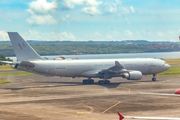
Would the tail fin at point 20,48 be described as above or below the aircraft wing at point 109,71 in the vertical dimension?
above

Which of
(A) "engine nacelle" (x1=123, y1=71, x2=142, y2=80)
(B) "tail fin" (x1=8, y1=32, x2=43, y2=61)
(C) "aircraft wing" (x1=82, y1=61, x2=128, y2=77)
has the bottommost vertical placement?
(A) "engine nacelle" (x1=123, y1=71, x2=142, y2=80)

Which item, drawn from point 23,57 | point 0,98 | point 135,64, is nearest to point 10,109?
point 0,98

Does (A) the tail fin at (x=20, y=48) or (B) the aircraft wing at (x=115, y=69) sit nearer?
(A) the tail fin at (x=20, y=48)

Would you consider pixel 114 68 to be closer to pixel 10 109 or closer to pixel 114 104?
pixel 114 104

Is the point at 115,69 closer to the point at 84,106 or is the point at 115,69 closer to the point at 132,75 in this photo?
the point at 132,75

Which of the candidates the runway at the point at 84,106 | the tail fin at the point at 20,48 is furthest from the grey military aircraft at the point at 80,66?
the runway at the point at 84,106

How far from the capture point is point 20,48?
47.0 metres

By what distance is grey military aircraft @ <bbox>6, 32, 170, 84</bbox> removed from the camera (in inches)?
1848

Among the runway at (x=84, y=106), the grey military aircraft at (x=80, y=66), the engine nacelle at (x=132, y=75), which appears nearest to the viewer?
the runway at (x=84, y=106)

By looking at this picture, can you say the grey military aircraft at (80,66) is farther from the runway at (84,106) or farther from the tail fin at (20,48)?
the runway at (84,106)

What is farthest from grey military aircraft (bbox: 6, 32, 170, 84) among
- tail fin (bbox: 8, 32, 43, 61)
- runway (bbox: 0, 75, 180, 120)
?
runway (bbox: 0, 75, 180, 120)

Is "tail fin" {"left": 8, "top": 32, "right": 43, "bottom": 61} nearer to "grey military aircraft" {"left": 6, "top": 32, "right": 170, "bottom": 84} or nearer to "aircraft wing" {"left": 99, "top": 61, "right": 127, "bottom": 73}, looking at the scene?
"grey military aircraft" {"left": 6, "top": 32, "right": 170, "bottom": 84}

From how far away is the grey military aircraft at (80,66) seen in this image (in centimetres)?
4694

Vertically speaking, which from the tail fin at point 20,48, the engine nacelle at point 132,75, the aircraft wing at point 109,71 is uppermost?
the tail fin at point 20,48
